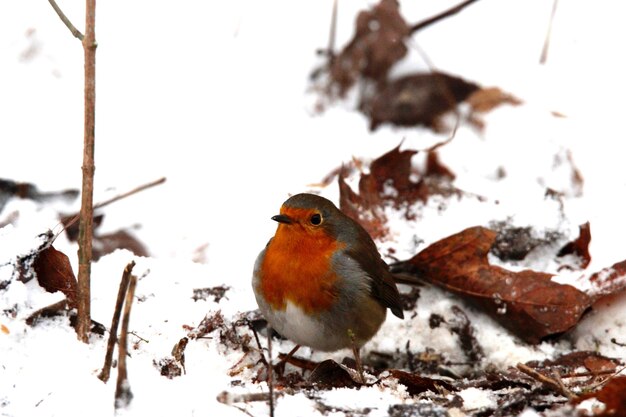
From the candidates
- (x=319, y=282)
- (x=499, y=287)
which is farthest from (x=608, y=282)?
(x=319, y=282)

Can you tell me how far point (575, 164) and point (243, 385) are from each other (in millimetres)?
2496

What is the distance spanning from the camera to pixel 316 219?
3375 millimetres

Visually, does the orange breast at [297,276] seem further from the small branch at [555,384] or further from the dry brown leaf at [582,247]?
the dry brown leaf at [582,247]

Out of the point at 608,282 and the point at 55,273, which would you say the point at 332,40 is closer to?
Answer: the point at 608,282

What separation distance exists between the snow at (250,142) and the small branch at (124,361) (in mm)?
457

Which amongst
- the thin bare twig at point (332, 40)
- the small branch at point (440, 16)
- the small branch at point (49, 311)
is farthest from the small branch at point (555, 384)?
the small branch at point (440, 16)

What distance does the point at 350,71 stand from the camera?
5004mm

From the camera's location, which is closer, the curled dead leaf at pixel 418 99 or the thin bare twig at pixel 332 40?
the curled dead leaf at pixel 418 99

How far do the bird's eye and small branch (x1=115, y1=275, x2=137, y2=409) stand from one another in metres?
1.23

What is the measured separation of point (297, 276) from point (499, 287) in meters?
0.89

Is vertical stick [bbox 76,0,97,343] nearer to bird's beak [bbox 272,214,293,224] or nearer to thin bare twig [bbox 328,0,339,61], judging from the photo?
bird's beak [bbox 272,214,293,224]

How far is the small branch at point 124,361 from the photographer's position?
2150 millimetres

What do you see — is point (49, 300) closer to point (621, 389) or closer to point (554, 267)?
point (621, 389)

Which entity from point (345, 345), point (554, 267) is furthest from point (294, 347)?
point (554, 267)
